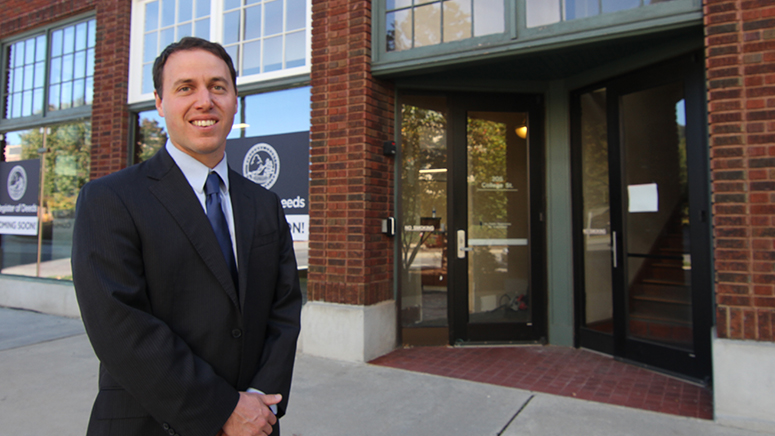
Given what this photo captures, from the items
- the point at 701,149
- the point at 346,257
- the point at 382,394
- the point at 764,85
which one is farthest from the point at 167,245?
the point at 701,149

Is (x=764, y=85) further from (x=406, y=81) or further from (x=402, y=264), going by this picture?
(x=402, y=264)

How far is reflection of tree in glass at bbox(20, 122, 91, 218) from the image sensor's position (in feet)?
24.3

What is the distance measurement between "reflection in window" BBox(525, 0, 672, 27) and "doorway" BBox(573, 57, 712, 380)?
79 centimetres

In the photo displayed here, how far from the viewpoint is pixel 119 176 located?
1.45 meters

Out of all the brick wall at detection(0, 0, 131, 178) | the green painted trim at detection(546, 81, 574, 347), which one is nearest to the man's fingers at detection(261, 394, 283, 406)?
the green painted trim at detection(546, 81, 574, 347)

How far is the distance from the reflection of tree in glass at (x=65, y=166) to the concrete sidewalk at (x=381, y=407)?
342 cm

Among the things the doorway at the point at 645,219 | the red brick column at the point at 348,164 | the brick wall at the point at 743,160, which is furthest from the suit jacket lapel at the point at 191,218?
the doorway at the point at 645,219

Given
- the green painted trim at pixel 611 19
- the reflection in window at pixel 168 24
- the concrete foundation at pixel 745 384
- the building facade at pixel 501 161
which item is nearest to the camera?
the concrete foundation at pixel 745 384

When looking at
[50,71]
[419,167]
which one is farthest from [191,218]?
[50,71]

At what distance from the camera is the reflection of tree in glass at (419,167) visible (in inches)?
214

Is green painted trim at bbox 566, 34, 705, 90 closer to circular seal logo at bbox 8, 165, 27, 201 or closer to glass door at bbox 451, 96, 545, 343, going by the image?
glass door at bbox 451, 96, 545, 343

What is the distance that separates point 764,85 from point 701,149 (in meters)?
0.78

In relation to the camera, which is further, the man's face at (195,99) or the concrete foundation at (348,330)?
the concrete foundation at (348,330)

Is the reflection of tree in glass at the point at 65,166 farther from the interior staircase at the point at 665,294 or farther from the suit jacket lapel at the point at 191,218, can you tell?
the interior staircase at the point at 665,294
